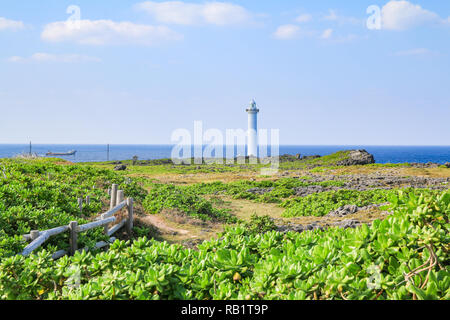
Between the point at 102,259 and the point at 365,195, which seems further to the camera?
the point at 365,195

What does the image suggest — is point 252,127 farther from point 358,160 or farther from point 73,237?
point 73,237

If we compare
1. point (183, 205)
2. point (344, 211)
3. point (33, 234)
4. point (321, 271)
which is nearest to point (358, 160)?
point (344, 211)

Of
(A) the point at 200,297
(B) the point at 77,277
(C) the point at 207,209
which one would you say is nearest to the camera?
(A) the point at 200,297

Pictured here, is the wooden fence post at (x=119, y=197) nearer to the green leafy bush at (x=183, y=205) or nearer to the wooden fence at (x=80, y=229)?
the wooden fence at (x=80, y=229)

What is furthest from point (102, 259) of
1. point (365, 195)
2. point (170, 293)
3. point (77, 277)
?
point (365, 195)

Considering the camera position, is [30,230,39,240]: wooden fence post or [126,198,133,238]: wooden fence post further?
[126,198,133,238]: wooden fence post

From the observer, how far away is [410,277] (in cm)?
273

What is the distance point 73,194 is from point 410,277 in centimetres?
1255

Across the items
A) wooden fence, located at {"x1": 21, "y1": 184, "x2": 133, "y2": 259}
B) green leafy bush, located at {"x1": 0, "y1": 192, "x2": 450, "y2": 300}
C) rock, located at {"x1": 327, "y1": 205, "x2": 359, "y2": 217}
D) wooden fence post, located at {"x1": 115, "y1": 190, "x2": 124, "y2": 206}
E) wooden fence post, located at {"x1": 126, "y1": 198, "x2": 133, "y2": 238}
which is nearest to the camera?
green leafy bush, located at {"x1": 0, "y1": 192, "x2": 450, "y2": 300}

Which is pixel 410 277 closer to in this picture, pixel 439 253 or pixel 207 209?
pixel 439 253

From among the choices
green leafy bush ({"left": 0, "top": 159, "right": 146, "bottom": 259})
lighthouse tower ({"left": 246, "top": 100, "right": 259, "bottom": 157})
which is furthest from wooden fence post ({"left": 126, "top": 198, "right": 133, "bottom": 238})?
lighthouse tower ({"left": 246, "top": 100, "right": 259, "bottom": 157})

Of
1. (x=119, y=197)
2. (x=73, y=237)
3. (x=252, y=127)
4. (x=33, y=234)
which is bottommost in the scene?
(x=73, y=237)

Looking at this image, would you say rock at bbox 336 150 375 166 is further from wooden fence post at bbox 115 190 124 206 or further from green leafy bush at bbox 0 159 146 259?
wooden fence post at bbox 115 190 124 206
